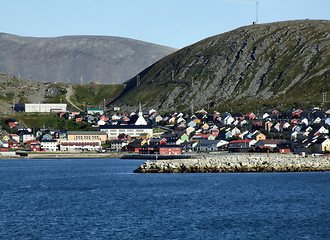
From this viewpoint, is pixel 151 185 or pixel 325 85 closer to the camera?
pixel 151 185

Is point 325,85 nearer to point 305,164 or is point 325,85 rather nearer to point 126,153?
point 126,153

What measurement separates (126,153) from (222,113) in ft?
199

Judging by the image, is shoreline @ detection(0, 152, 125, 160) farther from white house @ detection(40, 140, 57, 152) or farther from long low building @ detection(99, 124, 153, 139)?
long low building @ detection(99, 124, 153, 139)

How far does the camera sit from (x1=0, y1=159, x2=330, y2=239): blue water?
3816 centimetres

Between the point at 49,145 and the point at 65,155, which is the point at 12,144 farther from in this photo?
the point at 65,155

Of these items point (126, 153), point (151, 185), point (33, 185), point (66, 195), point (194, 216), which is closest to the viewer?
point (194, 216)

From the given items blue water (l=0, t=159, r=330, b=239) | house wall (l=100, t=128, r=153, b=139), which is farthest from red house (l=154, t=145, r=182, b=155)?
house wall (l=100, t=128, r=153, b=139)

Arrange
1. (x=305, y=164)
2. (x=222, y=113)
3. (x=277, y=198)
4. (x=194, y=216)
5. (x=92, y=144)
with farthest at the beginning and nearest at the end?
(x=222, y=113), (x=92, y=144), (x=305, y=164), (x=277, y=198), (x=194, y=216)

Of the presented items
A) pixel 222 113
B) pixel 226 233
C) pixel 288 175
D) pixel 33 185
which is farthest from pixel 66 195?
pixel 222 113

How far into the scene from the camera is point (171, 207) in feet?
159

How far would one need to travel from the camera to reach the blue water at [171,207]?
38156 millimetres

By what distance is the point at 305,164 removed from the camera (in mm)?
78625

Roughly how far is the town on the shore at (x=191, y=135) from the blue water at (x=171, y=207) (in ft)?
155

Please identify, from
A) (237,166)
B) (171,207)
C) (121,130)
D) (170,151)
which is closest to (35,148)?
(121,130)
